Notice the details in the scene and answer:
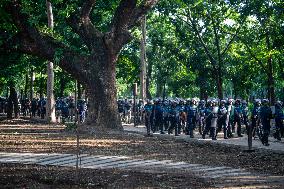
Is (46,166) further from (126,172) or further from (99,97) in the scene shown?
(99,97)

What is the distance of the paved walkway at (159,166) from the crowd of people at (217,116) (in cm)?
654

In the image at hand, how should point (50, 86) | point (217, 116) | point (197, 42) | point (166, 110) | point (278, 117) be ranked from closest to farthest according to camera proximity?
point (278, 117)
point (217, 116)
point (166, 110)
point (50, 86)
point (197, 42)

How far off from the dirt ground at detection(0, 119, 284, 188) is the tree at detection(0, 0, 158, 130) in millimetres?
2506

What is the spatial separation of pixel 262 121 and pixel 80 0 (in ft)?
39.5

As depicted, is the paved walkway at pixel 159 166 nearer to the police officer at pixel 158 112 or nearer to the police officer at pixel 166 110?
the police officer at pixel 166 110

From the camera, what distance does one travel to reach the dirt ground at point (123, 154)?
884 centimetres

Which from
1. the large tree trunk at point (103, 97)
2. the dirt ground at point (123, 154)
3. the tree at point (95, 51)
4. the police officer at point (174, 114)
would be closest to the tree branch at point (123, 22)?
the tree at point (95, 51)

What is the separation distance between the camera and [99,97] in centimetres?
2234

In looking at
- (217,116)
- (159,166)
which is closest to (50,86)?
(217,116)

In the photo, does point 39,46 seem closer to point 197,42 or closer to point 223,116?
point 223,116

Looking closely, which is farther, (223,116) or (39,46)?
(39,46)

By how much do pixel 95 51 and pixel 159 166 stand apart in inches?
497

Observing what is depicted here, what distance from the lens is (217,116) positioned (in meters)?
19.8

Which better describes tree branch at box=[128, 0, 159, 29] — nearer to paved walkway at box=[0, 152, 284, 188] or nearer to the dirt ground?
the dirt ground
